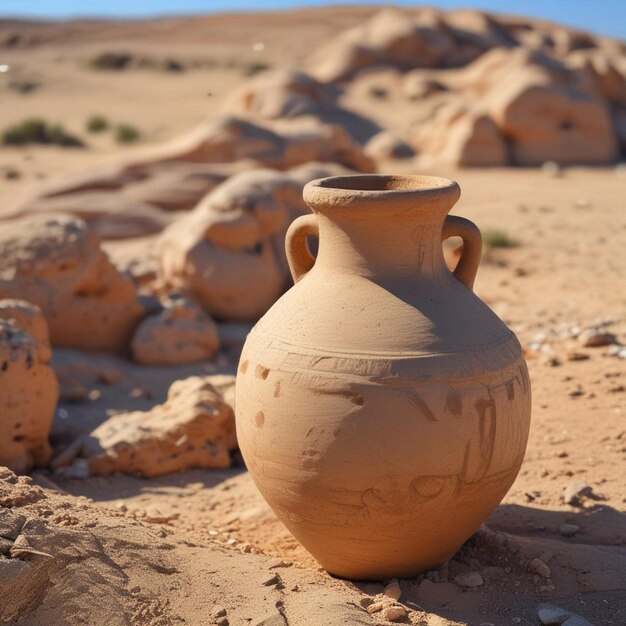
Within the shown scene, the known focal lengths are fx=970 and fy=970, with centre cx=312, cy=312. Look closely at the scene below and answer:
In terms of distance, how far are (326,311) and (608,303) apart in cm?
475

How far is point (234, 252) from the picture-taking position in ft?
25.9

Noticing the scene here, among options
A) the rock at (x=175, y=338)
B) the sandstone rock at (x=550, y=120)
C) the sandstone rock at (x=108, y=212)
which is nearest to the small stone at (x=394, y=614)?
the rock at (x=175, y=338)

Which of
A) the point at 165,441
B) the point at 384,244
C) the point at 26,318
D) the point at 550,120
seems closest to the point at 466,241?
the point at 384,244

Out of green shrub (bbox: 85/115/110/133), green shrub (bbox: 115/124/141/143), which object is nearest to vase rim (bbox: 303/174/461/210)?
green shrub (bbox: 115/124/141/143)

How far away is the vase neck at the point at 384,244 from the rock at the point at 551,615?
1255 mm

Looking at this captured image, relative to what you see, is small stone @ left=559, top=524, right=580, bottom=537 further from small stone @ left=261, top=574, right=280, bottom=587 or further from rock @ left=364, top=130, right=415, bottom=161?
rock @ left=364, top=130, right=415, bottom=161

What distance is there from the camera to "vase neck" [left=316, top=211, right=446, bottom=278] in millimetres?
3449

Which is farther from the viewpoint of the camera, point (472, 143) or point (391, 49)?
point (391, 49)

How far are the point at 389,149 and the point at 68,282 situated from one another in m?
11.1

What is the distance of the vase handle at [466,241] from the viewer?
12.1 feet

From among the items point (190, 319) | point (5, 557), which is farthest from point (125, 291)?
point (5, 557)

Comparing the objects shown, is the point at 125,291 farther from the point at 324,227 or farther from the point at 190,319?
the point at 324,227

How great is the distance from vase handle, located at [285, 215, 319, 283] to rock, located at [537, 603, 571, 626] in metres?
1.55

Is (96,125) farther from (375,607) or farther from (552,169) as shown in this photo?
(375,607)
